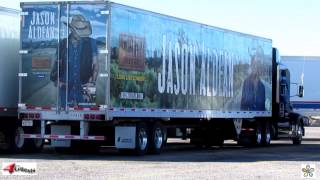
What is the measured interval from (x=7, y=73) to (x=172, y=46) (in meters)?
5.00

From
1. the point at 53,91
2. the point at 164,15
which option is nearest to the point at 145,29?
the point at 164,15

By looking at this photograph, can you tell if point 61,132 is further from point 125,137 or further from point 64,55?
point 64,55

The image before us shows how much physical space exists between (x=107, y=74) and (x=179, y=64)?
4.07 meters

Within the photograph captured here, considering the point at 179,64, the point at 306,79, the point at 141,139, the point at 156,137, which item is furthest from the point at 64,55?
the point at 306,79

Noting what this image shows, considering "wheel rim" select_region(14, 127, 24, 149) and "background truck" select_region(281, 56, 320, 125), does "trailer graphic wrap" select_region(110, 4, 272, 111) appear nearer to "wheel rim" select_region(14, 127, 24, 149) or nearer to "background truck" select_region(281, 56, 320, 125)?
"wheel rim" select_region(14, 127, 24, 149)

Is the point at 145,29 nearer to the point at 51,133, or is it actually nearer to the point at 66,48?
the point at 66,48

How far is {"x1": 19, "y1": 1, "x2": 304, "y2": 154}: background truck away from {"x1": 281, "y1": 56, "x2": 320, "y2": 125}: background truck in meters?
17.4

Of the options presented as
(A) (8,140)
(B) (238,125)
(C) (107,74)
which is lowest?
(A) (8,140)

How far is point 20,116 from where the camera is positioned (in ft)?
71.7

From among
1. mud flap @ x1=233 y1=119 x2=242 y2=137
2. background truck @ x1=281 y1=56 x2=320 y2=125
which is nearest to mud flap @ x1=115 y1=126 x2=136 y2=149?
mud flap @ x1=233 y1=119 x2=242 y2=137

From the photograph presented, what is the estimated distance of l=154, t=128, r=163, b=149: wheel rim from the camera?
2288cm

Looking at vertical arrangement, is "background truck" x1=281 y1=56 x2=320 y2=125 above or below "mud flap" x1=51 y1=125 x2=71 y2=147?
above

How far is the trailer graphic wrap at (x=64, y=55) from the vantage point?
68.5 ft

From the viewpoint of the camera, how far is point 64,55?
2134cm
